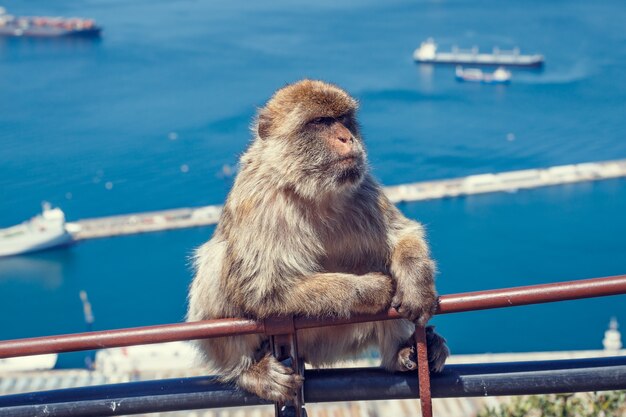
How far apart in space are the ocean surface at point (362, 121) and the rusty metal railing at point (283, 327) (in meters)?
15.7

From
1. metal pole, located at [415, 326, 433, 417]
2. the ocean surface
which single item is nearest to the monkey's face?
metal pole, located at [415, 326, 433, 417]

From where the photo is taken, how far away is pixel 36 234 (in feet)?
76.1

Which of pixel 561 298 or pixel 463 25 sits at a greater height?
pixel 463 25

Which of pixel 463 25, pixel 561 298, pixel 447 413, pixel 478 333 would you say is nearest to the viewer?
pixel 561 298

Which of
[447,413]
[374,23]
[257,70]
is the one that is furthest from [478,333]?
[374,23]

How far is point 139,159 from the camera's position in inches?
1038

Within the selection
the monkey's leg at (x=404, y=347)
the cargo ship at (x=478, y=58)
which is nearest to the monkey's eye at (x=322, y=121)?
the monkey's leg at (x=404, y=347)

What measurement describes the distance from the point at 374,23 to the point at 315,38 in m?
4.40

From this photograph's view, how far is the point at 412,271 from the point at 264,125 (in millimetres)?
703

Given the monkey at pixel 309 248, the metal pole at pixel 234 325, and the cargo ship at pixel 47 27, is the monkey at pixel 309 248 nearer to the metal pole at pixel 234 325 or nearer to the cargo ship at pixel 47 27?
the metal pole at pixel 234 325

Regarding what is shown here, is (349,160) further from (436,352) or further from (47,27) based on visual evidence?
(47,27)

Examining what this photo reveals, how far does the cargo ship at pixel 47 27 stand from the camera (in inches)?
1491

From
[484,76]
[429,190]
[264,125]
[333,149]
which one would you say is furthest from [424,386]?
[484,76]

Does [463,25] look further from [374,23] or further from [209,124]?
[209,124]
